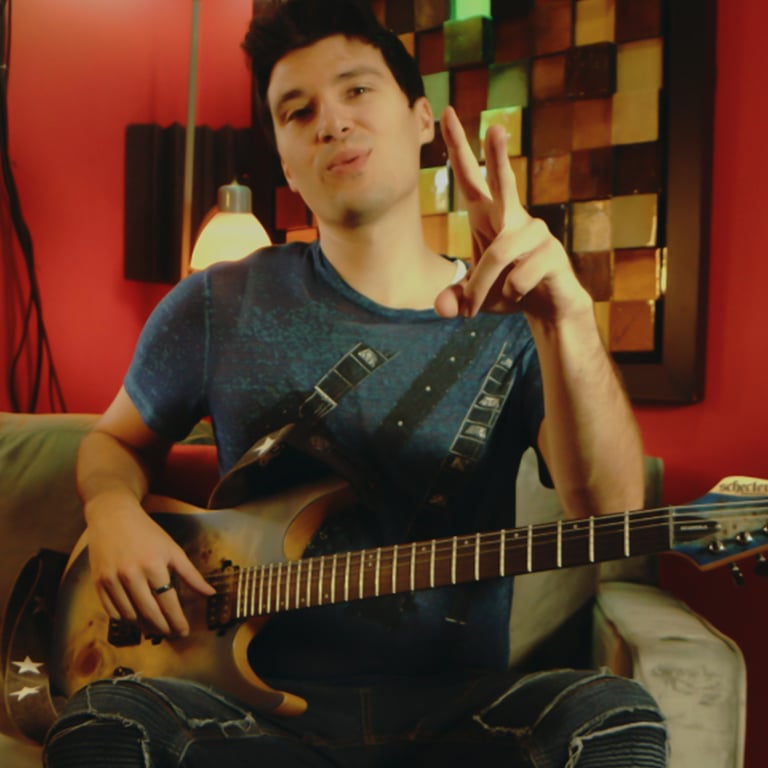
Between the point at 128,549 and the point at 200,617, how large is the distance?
127 mm

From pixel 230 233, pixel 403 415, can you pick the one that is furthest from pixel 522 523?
pixel 230 233

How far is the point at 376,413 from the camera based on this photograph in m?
1.16

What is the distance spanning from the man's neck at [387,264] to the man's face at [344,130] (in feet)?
0.09

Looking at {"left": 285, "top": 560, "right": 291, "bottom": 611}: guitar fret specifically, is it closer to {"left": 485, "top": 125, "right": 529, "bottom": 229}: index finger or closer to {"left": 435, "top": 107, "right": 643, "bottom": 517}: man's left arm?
{"left": 435, "top": 107, "right": 643, "bottom": 517}: man's left arm

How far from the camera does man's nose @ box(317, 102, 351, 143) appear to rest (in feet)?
4.01

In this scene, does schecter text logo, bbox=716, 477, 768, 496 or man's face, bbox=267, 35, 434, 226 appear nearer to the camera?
schecter text logo, bbox=716, 477, 768, 496

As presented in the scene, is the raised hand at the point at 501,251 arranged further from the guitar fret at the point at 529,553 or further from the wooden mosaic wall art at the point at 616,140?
the wooden mosaic wall art at the point at 616,140

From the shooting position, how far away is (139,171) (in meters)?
2.43

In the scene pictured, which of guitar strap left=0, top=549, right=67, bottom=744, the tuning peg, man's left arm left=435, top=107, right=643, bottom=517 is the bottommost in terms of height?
guitar strap left=0, top=549, right=67, bottom=744

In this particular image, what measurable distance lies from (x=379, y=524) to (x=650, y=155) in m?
1.09

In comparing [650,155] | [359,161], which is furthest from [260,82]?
[650,155]

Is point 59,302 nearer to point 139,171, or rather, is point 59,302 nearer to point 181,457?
point 139,171

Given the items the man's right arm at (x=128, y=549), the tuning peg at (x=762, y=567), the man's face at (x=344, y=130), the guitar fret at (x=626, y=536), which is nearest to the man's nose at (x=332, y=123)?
the man's face at (x=344, y=130)

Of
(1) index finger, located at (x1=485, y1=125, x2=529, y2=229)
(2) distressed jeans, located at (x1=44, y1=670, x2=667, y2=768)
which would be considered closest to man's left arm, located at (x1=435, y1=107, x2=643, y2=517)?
(1) index finger, located at (x1=485, y1=125, x2=529, y2=229)
